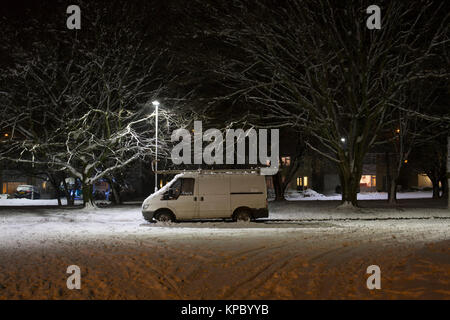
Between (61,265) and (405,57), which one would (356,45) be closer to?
(405,57)

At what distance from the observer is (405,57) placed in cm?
2486

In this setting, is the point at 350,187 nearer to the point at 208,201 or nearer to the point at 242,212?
the point at 242,212

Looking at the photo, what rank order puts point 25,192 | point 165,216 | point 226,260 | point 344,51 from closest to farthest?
point 226,260 → point 165,216 → point 344,51 → point 25,192

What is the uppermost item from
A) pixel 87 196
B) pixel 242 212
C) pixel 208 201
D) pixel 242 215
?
pixel 208 201

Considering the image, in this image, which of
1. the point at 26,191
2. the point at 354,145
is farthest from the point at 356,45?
the point at 26,191

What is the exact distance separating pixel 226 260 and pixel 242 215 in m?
9.25

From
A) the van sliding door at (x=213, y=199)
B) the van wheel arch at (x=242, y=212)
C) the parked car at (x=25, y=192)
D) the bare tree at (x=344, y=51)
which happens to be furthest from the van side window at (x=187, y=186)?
the parked car at (x=25, y=192)

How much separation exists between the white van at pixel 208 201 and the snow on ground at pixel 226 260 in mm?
779

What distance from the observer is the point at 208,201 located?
778 inches

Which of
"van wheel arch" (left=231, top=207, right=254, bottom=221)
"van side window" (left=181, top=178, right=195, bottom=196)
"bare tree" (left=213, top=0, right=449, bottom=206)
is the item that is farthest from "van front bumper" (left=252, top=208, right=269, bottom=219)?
"bare tree" (left=213, top=0, right=449, bottom=206)

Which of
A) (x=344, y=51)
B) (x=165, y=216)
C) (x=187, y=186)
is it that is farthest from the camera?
(x=344, y=51)

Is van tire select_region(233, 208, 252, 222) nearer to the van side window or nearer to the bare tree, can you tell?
the van side window

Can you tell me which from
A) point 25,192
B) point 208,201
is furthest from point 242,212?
point 25,192

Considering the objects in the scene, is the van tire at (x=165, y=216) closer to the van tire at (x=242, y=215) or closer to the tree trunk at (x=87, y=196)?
the van tire at (x=242, y=215)
